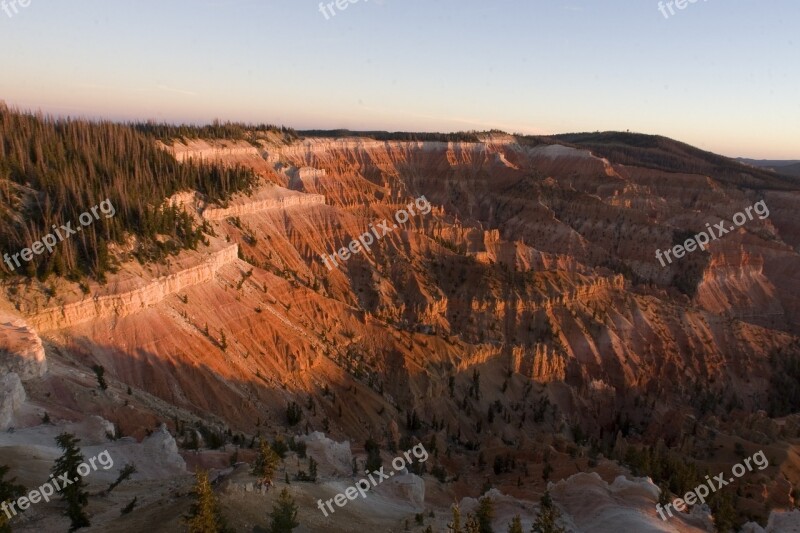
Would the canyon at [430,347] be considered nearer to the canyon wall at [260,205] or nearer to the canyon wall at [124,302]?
the canyon wall at [124,302]

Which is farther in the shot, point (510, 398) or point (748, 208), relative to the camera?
point (748, 208)

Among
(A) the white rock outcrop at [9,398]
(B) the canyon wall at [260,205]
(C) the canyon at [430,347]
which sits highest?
(B) the canyon wall at [260,205]

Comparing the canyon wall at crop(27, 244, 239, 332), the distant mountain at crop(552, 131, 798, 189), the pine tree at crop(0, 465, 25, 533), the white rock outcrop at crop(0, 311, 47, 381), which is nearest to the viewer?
the pine tree at crop(0, 465, 25, 533)

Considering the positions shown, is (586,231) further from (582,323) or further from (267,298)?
(267,298)

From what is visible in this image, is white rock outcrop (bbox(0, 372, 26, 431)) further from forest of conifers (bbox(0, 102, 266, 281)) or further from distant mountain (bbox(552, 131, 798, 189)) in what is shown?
distant mountain (bbox(552, 131, 798, 189))

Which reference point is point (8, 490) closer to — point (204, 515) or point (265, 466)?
point (204, 515)

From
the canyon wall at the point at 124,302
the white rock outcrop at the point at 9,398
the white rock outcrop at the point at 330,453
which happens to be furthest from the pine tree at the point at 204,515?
the canyon wall at the point at 124,302

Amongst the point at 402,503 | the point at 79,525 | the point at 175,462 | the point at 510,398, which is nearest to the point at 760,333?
the point at 510,398

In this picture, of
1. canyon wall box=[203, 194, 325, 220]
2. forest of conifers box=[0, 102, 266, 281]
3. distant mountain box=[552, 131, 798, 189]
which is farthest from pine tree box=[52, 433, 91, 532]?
distant mountain box=[552, 131, 798, 189]
